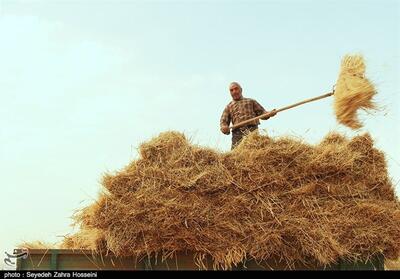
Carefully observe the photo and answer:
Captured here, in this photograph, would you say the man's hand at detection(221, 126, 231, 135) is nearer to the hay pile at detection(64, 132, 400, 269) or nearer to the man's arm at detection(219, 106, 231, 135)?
the man's arm at detection(219, 106, 231, 135)

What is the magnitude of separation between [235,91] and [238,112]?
16.4 inches

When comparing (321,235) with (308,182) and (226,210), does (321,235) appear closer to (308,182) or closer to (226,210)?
(308,182)

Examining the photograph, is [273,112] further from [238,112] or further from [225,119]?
[225,119]

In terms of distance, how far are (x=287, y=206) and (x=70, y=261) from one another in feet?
8.29

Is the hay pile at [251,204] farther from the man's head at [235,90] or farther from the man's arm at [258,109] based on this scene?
the man's head at [235,90]

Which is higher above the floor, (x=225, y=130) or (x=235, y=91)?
(x=235, y=91)

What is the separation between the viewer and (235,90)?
317 inches

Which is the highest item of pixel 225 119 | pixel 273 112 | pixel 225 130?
pixel 225 119

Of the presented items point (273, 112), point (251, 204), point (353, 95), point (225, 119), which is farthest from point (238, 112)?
point (251, 204)

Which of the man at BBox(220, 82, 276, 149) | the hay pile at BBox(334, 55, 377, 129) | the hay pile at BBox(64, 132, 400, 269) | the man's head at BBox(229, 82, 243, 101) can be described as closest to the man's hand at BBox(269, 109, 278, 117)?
the man at BBox(220, 82, 276, 149)

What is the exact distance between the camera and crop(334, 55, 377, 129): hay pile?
653 centimetres

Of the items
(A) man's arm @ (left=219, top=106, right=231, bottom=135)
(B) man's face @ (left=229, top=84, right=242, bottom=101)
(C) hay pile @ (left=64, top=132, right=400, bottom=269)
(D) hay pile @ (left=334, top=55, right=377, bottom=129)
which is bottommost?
(C) hay pile @ (left=64, top=132, right=400, bottom=269)

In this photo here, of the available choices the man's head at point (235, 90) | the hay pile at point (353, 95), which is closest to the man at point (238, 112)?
the man's head at point (235, 90)

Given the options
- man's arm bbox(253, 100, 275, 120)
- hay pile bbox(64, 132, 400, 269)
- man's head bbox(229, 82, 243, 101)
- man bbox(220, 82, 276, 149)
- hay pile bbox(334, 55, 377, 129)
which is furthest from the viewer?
man's head bbox(229, 82, 243, 101)
